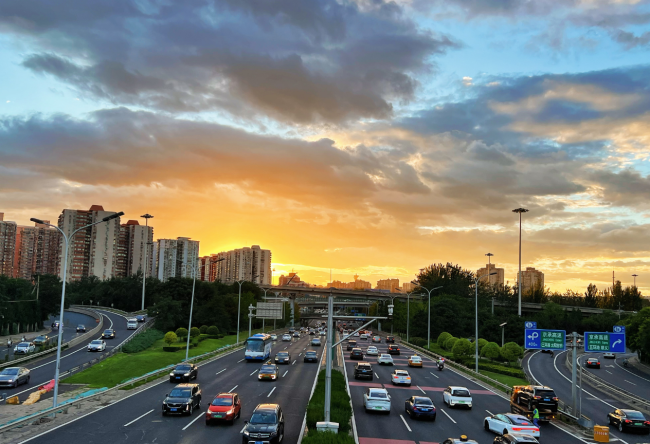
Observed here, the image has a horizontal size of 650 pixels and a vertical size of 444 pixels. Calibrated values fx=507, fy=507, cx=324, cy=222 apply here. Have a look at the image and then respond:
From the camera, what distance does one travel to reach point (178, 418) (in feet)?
96.5

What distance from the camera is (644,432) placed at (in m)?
32.4

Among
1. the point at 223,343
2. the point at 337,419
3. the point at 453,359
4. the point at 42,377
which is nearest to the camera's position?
the point at 337,419

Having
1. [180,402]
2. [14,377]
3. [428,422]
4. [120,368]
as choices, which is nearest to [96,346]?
[120,368]

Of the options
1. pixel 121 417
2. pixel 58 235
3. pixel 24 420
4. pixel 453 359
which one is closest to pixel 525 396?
pixel 121 417

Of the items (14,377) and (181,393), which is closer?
(181,393)

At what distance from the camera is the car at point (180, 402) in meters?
29.6

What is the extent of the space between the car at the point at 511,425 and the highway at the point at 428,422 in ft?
1.68

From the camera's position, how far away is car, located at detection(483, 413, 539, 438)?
2630 centimetres

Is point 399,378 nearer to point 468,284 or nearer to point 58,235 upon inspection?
point 468,284

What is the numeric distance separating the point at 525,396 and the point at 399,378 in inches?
570

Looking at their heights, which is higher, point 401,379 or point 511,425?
point 511,425

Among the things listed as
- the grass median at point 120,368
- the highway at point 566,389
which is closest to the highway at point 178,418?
the grass median at point 120,368

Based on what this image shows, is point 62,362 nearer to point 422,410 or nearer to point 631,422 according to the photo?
point 422,410

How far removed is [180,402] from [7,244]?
194328 millimetres
